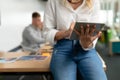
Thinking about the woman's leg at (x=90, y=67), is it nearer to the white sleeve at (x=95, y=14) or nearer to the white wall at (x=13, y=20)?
the white sleeve at (x=95, y=14)

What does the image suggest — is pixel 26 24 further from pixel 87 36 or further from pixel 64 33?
pixel 87 36

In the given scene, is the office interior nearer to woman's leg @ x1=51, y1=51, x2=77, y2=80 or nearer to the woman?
the woman

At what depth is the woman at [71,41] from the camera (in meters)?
1.92

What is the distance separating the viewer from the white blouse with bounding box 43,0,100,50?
2.07m

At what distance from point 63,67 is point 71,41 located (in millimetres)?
226

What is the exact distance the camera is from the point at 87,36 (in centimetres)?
192

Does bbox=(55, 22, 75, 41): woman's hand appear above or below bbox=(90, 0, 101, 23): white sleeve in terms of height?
below

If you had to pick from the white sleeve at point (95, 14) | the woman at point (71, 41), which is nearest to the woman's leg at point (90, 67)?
the woman at point (71, 41)

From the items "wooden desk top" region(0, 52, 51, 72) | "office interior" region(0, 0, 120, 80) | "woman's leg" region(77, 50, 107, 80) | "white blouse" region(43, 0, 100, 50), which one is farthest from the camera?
"office interior" region(0, 0, 120, 80)

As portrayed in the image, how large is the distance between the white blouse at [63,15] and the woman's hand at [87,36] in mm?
114

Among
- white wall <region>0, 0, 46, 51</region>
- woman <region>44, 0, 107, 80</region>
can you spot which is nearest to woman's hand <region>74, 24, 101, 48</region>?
woman <region>44, 0, 107, 80</region>

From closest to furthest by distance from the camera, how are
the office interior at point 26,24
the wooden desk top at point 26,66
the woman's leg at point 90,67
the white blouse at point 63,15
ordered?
the woman's leg at point 90,67 < the white blouse at point 63,15 < the wooden desk top at point 26,66 < the office interior at point 26,24

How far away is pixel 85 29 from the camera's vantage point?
6.18 ft

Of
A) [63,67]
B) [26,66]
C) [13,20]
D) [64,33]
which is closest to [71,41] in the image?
[64,33]
